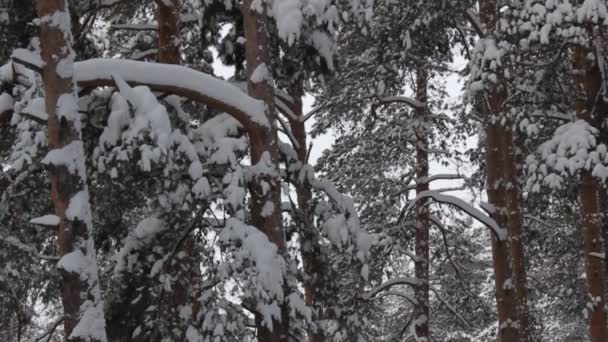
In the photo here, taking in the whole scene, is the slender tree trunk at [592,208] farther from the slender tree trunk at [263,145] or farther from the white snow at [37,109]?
the white snow at [37,109]

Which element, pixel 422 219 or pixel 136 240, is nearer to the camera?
pixel 136 240

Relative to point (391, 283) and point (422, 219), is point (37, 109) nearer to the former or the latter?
point (391, 283)

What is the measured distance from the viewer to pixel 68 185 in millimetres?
5293

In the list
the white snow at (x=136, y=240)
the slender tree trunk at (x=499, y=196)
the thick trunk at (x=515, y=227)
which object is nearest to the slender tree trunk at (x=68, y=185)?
the white snow at (x=136, y=240)

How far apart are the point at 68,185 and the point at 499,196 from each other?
6.75m

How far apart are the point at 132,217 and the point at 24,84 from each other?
587cm

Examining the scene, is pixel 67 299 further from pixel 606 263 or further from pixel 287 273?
pixel 606 263

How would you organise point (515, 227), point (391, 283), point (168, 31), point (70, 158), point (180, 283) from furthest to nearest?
point (391, 283)
point (515, 227)
point (168, 31)
point (180, 283)
point (70, 158)

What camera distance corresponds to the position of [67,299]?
17.1 ft

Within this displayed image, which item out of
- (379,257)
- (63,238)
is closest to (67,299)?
(63,238)

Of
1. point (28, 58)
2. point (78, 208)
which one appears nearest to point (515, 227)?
point (78, 208)

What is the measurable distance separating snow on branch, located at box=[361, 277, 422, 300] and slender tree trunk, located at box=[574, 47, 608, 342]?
3605 mm

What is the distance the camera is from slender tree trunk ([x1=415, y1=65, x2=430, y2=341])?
12.7 metres

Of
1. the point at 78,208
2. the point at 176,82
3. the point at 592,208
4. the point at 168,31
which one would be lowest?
the point at 78,208
